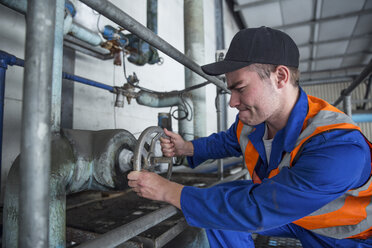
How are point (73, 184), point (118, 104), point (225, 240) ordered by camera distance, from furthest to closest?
1. point (118, 104)
2. point (225, 240)
3. point (73, 184)

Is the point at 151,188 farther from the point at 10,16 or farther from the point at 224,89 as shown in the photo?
the point at 10,16

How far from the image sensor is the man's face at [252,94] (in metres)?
0.72

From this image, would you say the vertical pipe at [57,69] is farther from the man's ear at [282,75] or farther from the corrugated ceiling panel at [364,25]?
the corrugated ceiling panel at [364,25]

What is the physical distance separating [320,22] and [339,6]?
1.60 ft

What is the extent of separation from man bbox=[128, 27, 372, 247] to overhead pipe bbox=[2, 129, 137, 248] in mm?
91

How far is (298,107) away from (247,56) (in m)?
0.22

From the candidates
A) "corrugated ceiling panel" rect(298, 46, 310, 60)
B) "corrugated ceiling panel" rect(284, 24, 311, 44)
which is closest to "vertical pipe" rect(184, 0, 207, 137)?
"corrugated ceiling panel" rect(284, 24, 311, 44)

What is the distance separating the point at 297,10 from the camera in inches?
166

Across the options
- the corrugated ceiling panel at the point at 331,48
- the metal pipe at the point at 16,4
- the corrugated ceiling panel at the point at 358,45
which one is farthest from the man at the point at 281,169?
the corrugated ceiling panel at the point at 358,45

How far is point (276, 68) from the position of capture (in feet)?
2.37

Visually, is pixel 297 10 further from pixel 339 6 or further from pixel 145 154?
pixel 145 154

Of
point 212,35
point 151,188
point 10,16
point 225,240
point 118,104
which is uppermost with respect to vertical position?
point 212,35

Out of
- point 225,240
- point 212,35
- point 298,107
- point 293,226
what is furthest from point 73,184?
point 212,35

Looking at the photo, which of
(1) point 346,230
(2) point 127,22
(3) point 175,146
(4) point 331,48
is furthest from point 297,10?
(2) point 127,22
